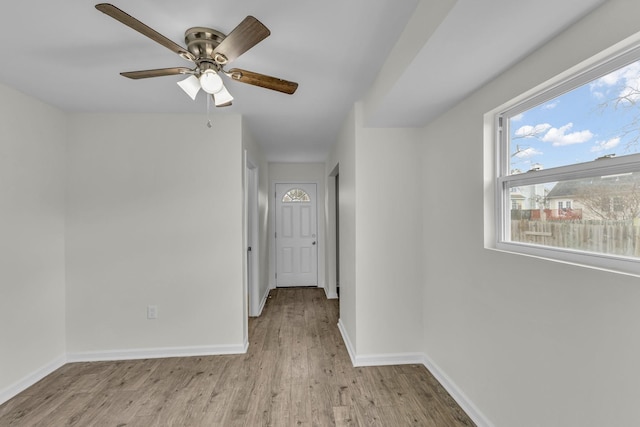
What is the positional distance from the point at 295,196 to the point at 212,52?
4.25m

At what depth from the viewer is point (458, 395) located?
7.31 feet

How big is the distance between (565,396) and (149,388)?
107 inches

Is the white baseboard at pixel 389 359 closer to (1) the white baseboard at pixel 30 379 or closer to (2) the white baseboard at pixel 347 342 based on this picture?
(2) the white baseboard at pixel 347 342

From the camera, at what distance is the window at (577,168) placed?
119 cm

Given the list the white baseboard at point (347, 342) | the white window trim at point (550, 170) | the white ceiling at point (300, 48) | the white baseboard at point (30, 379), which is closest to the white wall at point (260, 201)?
the white ceiling at point (300, 48)

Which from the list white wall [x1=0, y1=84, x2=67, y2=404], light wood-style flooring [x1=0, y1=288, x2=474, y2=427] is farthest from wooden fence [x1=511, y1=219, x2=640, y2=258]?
white wall [x1=0, y1=84, x2=67, y2=404]

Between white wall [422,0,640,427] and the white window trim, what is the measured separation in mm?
47

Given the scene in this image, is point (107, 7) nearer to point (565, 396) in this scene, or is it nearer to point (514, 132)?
point (514, 132)

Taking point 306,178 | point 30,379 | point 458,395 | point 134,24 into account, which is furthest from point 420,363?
point 306,178

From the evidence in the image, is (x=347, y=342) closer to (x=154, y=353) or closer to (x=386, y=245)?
(x=386, y=245)

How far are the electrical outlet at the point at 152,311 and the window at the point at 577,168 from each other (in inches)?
117

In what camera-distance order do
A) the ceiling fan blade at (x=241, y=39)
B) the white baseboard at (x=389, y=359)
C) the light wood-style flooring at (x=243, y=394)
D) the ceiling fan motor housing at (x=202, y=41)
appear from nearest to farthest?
the ceiling fan blade at (x=241, y=39)
the ceiling fan motor housing at (x=202, y=41)
the light wood-style flooring at (x=243, y=394)
the white baseboard at (x=389, y=359)

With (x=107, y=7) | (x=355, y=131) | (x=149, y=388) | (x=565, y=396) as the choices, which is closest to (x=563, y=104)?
(x=565, y=396)

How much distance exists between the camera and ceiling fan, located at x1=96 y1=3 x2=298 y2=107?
138cm
